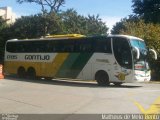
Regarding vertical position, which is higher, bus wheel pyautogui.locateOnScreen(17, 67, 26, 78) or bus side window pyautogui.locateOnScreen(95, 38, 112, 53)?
bus side window pyautogui.locateOnScreen(95, 38, 112, 53)

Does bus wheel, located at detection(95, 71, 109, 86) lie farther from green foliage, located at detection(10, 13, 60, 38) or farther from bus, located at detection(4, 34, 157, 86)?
green foliage, located at detection(10, 13, 60, 38)

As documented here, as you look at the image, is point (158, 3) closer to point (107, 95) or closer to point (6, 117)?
point (107, 95)

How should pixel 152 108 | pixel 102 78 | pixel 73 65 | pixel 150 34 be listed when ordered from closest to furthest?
pixel 152 108
pixel 102 78
pixel 73 65
pixel 150 34

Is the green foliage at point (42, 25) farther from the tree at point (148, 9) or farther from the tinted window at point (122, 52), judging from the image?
the tinted window at point (122, 52)

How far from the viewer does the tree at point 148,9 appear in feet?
198

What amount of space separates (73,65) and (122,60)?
14.3ft

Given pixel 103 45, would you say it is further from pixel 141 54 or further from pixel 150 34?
pixel 150 34

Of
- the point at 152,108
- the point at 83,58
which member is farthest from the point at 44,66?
the point at 152,108

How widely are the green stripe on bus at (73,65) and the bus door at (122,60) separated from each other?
2177 mm

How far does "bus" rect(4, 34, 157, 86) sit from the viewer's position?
23.8m

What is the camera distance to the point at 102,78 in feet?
82.7

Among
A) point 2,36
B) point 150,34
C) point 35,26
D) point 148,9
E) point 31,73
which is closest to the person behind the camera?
point 31,73

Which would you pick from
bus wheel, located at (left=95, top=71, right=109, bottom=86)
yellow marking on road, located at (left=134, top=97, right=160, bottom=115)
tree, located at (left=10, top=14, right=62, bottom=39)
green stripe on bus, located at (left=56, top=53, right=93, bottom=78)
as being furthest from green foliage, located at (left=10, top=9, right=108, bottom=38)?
yellow marking on road, located at (left=134, top=97, right=160, bottom=115)

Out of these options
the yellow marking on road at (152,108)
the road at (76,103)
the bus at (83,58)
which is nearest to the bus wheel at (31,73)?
the bus at (83,58)
